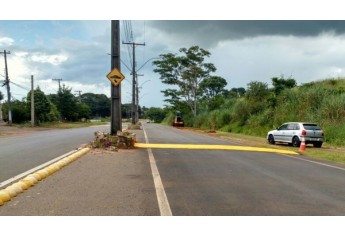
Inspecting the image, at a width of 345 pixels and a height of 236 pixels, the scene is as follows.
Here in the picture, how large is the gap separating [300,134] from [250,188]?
54.6 ft

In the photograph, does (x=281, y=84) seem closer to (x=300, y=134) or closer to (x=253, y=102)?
(x=253, y=102)

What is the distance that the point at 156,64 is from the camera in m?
71.1

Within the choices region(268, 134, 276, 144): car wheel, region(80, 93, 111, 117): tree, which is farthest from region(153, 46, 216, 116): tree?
region(80, 93, 111, 117): tree

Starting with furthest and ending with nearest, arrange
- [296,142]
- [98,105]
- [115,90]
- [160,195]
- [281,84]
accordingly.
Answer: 1. [98,105]
2. [281,84]
3. [296,142]
4. [115,90]
5. [160,195]

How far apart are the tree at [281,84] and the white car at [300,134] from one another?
1590 centimetres

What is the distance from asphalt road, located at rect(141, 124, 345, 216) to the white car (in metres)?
11.0

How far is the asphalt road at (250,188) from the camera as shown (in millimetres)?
7000

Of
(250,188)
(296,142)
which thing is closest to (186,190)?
(250,188)

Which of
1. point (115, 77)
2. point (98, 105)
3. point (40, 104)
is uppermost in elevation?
point (98, 105)

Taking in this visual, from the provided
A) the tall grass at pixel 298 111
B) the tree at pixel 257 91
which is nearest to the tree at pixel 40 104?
the tall grass at pixel 298 111

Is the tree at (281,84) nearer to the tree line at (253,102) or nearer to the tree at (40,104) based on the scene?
the tree line at (253,102)

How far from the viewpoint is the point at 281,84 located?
1699 inches

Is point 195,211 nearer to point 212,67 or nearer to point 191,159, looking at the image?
point 191,159

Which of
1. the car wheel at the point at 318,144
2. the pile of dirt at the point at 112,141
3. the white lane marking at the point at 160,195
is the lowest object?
the car wheel at the point at 318,144
